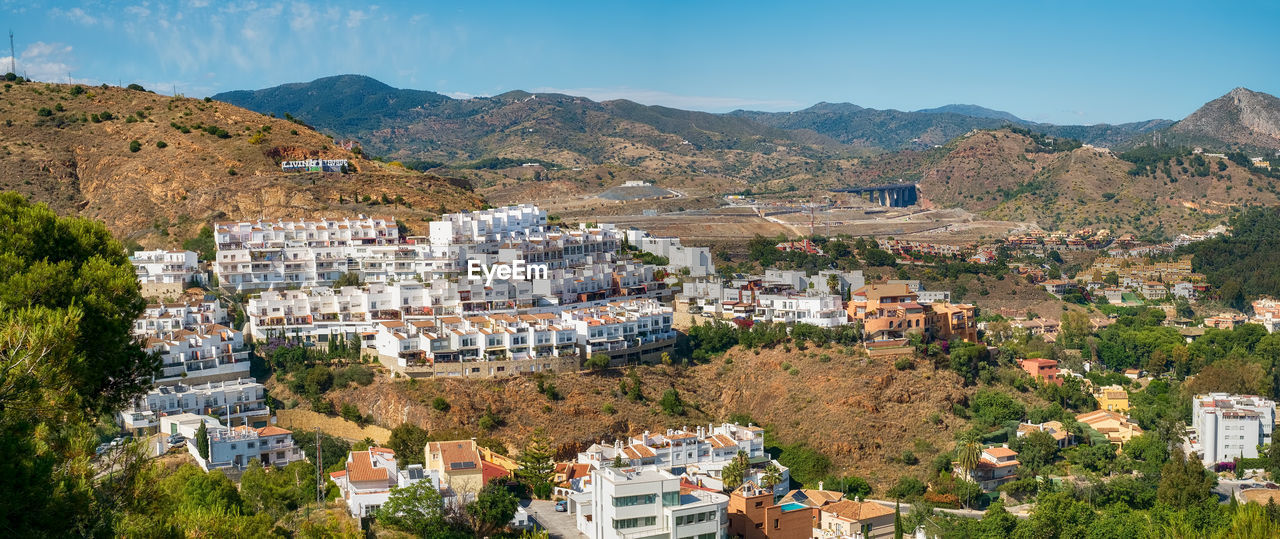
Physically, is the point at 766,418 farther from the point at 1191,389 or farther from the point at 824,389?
the point at 1191,389

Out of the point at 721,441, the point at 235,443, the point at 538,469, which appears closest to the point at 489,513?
the point at 538,469

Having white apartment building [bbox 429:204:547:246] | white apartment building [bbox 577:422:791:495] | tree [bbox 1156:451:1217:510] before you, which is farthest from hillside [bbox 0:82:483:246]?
tree [bbox 1156:451:1217:510]

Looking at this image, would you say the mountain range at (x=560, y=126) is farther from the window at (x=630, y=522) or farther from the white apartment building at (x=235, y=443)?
the window at (x=630, y=522)

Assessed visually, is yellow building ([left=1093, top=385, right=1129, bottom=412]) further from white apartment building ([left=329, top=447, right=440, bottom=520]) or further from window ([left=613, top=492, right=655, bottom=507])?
white apartment building ([left=329, top=447, right=440, bottom=520])

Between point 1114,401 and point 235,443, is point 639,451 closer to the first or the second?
point 235,443

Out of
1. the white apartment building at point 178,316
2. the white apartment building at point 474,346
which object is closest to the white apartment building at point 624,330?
the white apartment building at point 474,346

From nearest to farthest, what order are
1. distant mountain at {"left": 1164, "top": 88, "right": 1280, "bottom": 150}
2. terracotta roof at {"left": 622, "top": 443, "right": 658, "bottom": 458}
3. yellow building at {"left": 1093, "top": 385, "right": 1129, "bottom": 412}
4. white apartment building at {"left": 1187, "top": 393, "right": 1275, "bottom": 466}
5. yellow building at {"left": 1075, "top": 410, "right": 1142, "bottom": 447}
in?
terracotta roof at {"left": 622, "top": 443, "right": 658, "bottom": 458} → white apartment building at {"left": 1187, "top": 393, "right": 1275, "bottom": 466} → yellow building at {"left": 1075, "top": 410, "right": 1142, "bottom": 447} → yellow building at {"left": 1093, "top": 385, "right": 1129, "bottom": 412} → distant mountain at {"left": 1164, "top": 88, "right": 1280, "bottom": 150}
